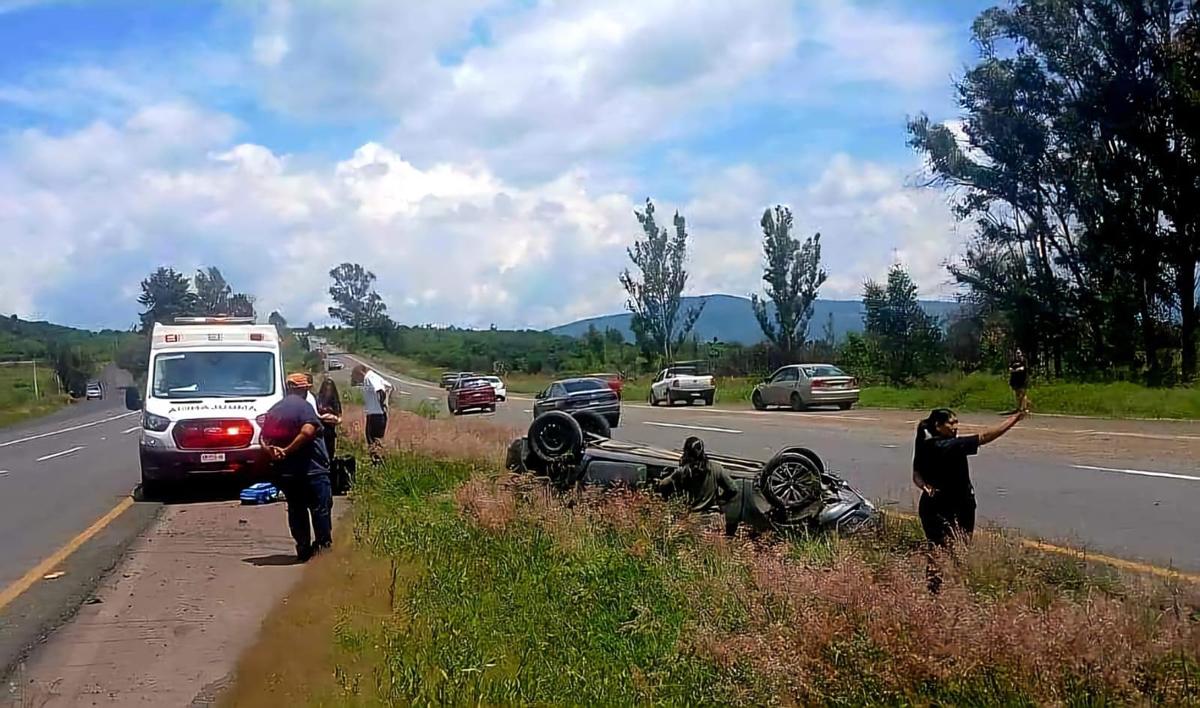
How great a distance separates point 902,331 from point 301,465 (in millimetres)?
37075

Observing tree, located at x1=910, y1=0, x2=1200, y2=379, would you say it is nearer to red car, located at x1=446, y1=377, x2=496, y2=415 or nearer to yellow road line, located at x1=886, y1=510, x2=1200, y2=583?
red car, located at x1=446, y1=377, x2=496, y2=415

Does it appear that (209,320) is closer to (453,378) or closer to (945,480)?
(945,480)

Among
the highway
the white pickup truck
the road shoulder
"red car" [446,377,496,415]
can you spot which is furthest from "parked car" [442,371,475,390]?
the road shoulder

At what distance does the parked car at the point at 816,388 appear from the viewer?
35969mm

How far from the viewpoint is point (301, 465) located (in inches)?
395

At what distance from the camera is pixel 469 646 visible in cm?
635

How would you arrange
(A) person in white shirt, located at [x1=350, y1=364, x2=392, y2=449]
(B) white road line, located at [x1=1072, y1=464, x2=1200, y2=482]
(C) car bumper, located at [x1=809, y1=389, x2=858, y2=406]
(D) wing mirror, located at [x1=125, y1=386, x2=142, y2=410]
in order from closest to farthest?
(B) white road line, located at [x1=1072, y1=464, x2=1200, y2=482]
(D) wing mirror, located at [x1=125, y1=386, x2=142, y2=410]
(A) person in white shirt, located at [x1=350, y1=364, x2=392, y2=449]
(C) car bumper, located at [x1=809, y1=389, x2=858, y2=406]

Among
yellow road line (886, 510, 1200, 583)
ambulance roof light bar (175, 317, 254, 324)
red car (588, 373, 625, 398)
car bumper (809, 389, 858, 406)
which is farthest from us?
red car (588, 373, 625, 398)

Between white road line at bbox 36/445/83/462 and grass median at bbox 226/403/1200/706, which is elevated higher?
grass median at bbox 226/403/1200/706

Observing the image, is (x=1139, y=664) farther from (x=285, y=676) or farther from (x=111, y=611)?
(x=111, y=611)

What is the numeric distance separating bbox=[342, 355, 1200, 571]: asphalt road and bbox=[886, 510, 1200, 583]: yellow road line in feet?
0.90

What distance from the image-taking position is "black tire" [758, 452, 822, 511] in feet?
31.0

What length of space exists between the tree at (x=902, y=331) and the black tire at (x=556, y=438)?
33.2 meters

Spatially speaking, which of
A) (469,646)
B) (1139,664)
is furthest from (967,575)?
(469,646)
